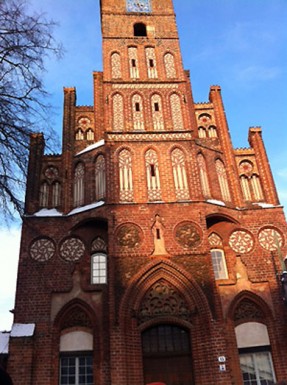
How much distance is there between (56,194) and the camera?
55.9ft

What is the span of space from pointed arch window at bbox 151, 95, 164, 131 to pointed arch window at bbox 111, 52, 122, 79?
225 cm

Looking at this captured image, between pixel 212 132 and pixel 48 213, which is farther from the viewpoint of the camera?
pixel 212 132

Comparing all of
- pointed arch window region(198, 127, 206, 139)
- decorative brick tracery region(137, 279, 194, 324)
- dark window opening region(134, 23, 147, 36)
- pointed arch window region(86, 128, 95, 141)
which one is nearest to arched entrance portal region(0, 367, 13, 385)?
decorative brick tracery region(137, 279, 194, 324)

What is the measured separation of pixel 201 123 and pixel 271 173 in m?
4.25

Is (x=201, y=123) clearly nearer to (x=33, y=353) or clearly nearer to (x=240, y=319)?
(x=240, y=319)

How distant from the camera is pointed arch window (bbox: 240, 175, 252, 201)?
17.4 metres

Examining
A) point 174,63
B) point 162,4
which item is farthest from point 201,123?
point 162,4

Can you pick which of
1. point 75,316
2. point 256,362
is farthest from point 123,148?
point 256,362

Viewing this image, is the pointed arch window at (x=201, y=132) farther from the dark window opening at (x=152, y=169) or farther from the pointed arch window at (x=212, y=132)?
the dark window opening at (x=152, y=169)

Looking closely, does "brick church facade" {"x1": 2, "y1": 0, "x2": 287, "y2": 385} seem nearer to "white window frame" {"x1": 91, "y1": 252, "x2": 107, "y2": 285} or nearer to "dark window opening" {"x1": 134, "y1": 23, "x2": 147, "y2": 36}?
"white window frame" {"x1": 91, "y1": 252, "x2": 107, "y2": 285}

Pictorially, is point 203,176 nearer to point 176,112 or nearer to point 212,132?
point 212,132

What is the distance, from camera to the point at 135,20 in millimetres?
21719

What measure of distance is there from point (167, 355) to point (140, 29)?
17362mm

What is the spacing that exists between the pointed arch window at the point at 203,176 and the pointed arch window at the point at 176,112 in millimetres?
1750
